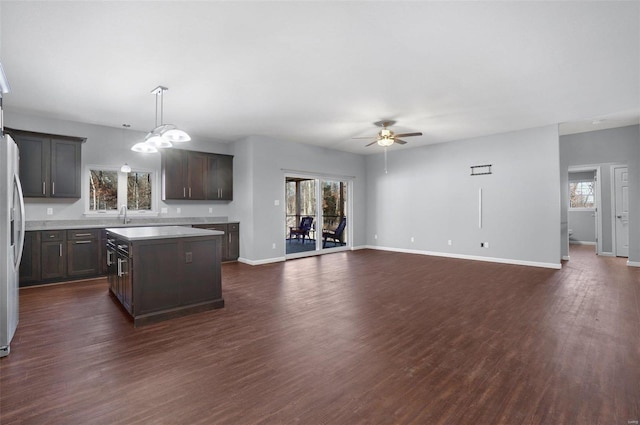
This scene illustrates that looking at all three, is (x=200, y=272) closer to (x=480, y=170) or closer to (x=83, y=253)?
(x=83, y=253)

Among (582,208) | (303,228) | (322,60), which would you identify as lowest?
(303,228)

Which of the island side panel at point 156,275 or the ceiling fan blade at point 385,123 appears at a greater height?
the ceiling fan blade at point 385,123

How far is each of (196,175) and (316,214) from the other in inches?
120

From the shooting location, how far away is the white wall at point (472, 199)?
6020 millimetres

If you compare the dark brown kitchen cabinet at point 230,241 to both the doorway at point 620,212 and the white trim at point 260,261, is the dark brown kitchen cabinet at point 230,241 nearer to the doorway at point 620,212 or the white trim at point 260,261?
the white trim at point 260,261

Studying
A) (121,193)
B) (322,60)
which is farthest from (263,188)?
(322,60)

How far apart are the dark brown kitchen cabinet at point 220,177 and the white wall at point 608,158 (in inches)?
299

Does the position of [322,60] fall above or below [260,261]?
above

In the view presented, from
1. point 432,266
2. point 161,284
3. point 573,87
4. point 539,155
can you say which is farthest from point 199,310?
point 539,155

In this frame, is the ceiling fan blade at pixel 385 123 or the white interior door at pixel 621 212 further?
the white interior door at pixel 621 212

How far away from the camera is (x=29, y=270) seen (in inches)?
185

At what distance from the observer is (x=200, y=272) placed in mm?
3562

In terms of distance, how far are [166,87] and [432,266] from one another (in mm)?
5499

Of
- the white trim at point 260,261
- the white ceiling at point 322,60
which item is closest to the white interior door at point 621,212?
the white ceiling at point 322,60
